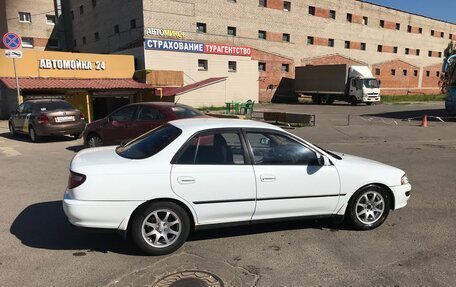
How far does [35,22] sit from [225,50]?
24884mm

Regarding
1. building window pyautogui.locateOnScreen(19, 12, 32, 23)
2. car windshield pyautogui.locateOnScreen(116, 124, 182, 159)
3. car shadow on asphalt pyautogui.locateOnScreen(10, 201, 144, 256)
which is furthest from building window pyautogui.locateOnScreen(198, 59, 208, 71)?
car windshield pyautogui.locateOnScreen(116, 124, 182, 159)

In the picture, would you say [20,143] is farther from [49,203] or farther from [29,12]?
[29,12]

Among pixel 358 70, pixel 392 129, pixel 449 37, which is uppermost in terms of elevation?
pixel 449 37

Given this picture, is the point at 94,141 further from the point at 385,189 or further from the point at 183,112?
the point at 385,189

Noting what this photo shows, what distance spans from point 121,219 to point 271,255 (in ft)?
5.54

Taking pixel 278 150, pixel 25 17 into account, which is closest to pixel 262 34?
pixel 25 17

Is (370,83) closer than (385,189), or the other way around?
(385,189)

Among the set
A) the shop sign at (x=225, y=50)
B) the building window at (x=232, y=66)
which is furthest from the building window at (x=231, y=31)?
the building window at (x=232, y=66)

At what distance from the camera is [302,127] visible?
17859 millimetres

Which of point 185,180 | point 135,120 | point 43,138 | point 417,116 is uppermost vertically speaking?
point 135,120

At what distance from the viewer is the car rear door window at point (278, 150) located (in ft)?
14.8

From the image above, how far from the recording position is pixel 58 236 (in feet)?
15.4

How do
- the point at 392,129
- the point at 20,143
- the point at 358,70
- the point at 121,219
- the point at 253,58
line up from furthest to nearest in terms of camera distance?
the point at 253,58, the point at 358,70, the point at 392,129, the point at 20,143, the point at 121,219

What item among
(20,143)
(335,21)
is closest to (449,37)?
(335,21)
